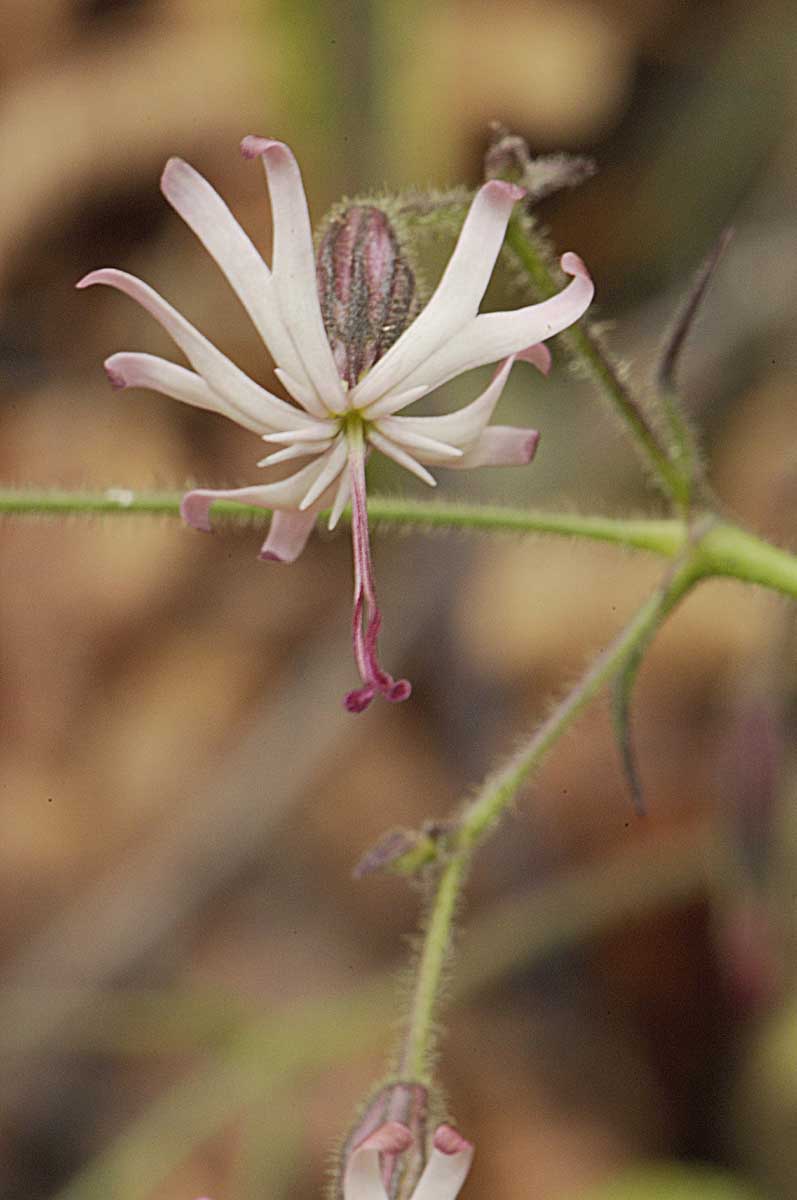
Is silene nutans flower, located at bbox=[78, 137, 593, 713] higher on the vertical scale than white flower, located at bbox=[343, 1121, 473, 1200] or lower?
higher

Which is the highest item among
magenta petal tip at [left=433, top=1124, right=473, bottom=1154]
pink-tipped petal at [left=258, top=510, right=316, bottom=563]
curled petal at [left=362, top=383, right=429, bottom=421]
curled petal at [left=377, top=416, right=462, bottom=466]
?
curled petal at [left=362, top=383, right=429, bottom=421]

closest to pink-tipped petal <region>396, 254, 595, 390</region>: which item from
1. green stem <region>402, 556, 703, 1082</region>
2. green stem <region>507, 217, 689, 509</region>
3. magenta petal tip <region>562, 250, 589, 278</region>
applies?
magenta petal tip <region>562, 250, 589, 278</region>

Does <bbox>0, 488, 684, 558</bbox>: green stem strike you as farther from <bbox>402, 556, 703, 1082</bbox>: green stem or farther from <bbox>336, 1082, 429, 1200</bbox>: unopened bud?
<bbox>336, 1082, 429, 1200</bbox>: unopened bud

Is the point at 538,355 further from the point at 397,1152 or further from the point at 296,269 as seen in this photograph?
the point at 397,1152

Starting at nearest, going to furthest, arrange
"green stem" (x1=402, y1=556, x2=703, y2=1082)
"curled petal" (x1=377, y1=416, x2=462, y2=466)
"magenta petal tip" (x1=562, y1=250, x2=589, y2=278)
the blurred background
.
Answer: "magenta petal tip" (x1=562, y1=250, x2=589, y2=278)
"curled petal" (x1=377, y1=416, x2=462, y2=466)
"green stem" (x1=402, y1=556, x2=703, y2=1082)
the blurred background

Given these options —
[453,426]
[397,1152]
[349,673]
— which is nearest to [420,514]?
[453,426]

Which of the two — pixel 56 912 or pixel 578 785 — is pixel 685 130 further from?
pixel 56 912
